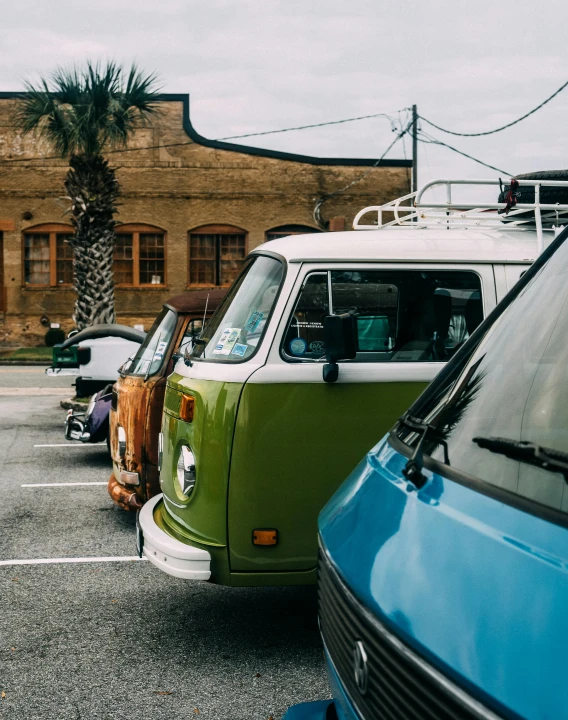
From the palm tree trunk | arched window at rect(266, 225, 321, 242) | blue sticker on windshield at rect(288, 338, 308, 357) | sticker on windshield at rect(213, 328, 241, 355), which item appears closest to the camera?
blue sticker on windshield at rect(288, 338, 308, 357)

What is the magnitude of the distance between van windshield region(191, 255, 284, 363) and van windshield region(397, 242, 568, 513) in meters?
2.14

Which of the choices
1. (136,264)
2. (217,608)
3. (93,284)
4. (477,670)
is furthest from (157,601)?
(136,264)

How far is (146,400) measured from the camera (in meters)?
6.63

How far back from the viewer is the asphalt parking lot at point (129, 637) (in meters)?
4.04

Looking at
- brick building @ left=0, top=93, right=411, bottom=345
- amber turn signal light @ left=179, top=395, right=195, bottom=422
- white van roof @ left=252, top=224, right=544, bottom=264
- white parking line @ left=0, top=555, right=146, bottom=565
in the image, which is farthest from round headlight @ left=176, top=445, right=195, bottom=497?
brick building @ left=0, top=93, right=411, bottom=345

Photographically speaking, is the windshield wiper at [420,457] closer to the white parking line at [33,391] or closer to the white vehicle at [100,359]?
the white vehicle at [100,359]

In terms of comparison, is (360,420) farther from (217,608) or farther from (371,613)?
(371,613)

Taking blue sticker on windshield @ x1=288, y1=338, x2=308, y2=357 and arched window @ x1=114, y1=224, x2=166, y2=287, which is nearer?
blue sticker on windshield @ x1=288, y1=338, x2=308, y2=357

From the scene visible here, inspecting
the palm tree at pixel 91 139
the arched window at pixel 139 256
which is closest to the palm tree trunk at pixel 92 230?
the palm tree at pixel 91 139

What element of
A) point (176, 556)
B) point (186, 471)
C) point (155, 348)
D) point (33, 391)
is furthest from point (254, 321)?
point (33, 391)

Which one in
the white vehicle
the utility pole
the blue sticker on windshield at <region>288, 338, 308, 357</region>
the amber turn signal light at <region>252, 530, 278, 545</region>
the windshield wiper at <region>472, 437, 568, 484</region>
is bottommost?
the amber turn signal light at <region>252, 530, 278, 545</region>

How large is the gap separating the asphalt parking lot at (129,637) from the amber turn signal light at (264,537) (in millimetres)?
631

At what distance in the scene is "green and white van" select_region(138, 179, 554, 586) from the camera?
4.39m

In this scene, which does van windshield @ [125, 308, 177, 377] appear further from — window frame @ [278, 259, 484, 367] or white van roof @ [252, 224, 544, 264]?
window frame @ [278, 259, 484, 367]
